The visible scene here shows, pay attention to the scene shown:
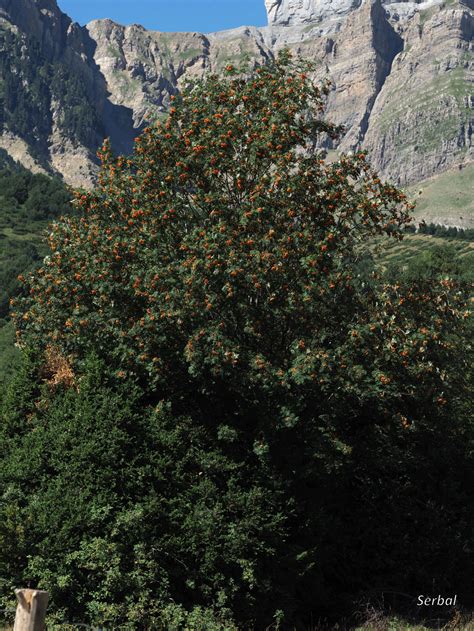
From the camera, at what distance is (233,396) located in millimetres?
14523

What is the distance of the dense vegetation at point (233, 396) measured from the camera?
1205cm

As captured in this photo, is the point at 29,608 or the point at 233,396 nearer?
the point at 29,608

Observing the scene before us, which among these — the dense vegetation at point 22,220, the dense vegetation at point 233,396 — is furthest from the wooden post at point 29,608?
the dense vegetation at point 22,220

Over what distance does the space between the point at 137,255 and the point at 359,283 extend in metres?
4.82

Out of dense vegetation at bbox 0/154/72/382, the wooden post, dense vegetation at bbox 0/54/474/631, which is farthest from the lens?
dense vegetation at bbox 0/154/72/382

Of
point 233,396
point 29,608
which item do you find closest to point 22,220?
point 233,396

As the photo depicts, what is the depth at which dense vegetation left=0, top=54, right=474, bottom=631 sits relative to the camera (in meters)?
12.0

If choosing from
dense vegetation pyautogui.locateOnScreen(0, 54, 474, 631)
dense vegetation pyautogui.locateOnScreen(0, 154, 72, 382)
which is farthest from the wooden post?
dense vegetation pyautogui.locateOnScreen(0, 154, 72, 382)

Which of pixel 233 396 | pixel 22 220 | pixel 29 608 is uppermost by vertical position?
pixel 22 220

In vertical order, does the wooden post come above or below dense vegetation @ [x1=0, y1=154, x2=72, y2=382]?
below

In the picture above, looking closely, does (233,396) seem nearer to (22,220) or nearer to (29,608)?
(29,608)

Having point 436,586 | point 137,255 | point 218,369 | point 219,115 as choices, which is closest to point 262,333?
point 218,369

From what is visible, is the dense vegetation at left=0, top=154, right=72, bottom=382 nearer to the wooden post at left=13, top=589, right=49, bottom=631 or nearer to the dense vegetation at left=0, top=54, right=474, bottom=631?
the dense vegetation at left=0, top=54, right=474, bottom=631

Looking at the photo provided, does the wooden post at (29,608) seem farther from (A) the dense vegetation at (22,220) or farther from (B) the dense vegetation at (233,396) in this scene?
(A) the dense vegetation at (22,220)
